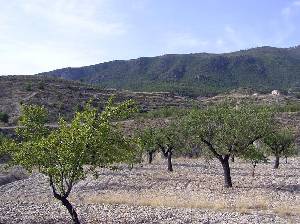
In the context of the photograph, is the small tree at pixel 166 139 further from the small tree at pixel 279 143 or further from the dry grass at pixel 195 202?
the dry grass at pixel 195 202

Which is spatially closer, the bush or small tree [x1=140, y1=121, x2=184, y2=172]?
small tree [x1=140, y1=121, x2=184, y2=172]

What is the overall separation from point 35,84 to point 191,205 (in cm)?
11348

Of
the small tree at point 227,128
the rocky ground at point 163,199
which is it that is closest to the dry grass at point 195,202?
the rocky ground at point 163,199

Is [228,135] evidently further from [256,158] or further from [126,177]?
[126,177]

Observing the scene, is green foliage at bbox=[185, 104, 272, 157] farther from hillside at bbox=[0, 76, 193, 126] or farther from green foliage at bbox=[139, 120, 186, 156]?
hillside at bbox=[0, 76, 193, 126]

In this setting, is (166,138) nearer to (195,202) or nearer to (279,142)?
(279,142)

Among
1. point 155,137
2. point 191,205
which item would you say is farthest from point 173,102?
point 191,205

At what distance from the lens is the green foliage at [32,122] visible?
2788 cm

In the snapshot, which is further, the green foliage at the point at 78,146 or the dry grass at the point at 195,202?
the dry grass at the point at 195,202

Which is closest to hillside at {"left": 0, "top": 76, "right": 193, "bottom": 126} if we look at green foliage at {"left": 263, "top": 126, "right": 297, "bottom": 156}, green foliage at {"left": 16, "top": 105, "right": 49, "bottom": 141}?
green foliage at {"left": 263, "top": 126, "right": 297, "bottom": 156}

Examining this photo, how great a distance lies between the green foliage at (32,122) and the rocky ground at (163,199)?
6.44 metres

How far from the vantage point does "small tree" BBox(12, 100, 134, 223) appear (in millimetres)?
25094


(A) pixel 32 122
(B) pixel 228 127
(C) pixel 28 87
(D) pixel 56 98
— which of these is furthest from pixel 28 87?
(A) pixel 32 122

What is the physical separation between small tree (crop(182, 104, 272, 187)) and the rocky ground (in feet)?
12.4
